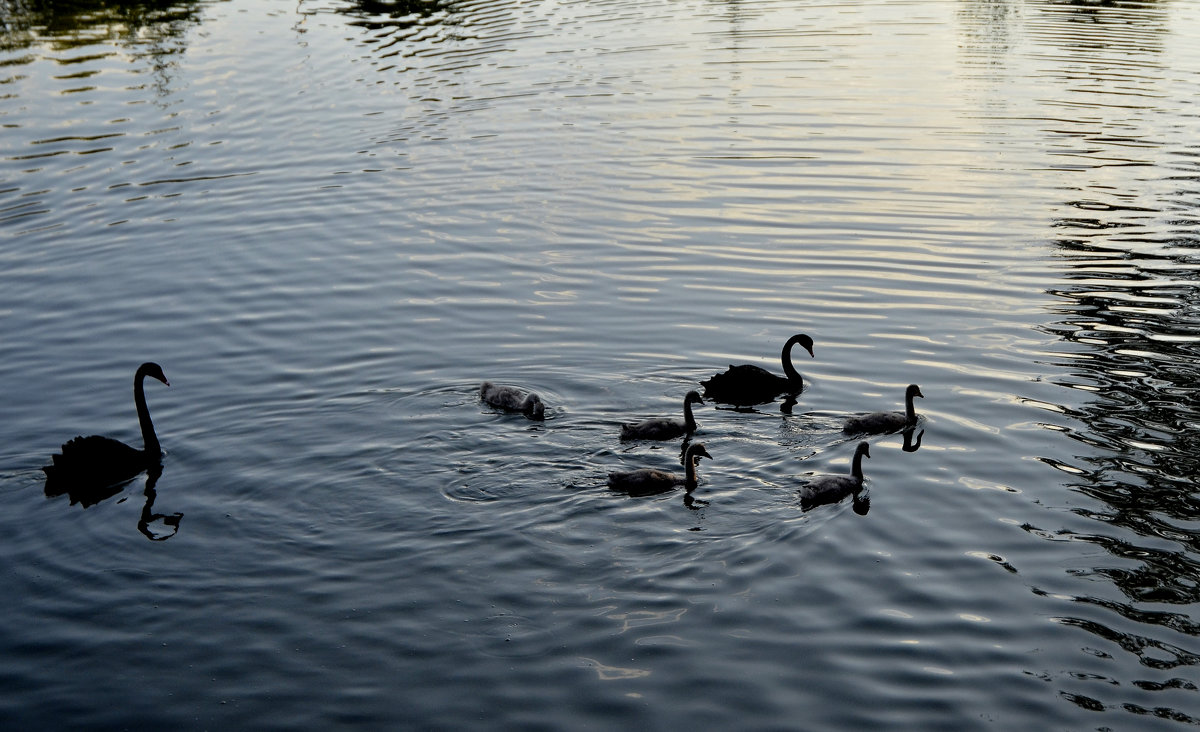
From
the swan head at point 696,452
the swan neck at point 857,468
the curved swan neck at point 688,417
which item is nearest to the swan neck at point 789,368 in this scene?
the curved swan neck at point 688,417

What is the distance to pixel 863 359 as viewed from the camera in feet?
44.3

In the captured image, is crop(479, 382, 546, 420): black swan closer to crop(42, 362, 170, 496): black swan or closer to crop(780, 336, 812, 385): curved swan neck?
crop(780, 336, 812, 385): curved swan neck

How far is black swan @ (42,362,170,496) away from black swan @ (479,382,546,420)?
3.33m

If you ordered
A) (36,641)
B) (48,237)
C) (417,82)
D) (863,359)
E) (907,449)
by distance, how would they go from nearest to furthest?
(36,641), (907,449), (863,359), (48,237), (417,82)

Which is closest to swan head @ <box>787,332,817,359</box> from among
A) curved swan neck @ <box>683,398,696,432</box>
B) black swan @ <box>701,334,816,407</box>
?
black swan @ <box>701,334,816,407</box>

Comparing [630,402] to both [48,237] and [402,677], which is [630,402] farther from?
[48,237]

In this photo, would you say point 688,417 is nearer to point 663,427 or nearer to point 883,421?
point 663,427

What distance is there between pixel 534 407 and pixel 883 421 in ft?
11.2

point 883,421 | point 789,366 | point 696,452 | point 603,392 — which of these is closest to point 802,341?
point 789,366

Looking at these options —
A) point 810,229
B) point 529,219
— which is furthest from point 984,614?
point 529,219

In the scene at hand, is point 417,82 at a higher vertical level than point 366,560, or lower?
higher

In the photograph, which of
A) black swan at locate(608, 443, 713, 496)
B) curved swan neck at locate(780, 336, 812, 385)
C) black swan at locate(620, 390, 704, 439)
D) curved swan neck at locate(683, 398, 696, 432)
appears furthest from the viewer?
curved swan neck at locate(780, 336, 812, 385)

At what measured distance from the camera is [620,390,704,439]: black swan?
37.4ft

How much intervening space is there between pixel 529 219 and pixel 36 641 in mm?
12007
